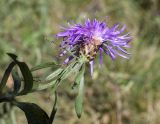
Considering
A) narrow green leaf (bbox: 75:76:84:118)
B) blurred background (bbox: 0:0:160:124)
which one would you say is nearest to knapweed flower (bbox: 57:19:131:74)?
narrow green leaf (bbox: 75:76:84:118)

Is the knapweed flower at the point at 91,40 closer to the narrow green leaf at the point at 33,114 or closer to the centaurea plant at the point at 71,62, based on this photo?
the centaurea plant at the point at 71,62

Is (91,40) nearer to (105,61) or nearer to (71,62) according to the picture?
(71,62)

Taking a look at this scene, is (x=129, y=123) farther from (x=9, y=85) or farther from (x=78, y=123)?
(x=9, y=85)

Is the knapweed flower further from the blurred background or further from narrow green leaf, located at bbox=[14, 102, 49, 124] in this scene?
the blurred background

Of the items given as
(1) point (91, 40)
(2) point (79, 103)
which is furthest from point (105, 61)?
(2) point (79, 103)

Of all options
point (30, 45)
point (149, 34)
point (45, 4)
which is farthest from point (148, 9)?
point (30, 45)
